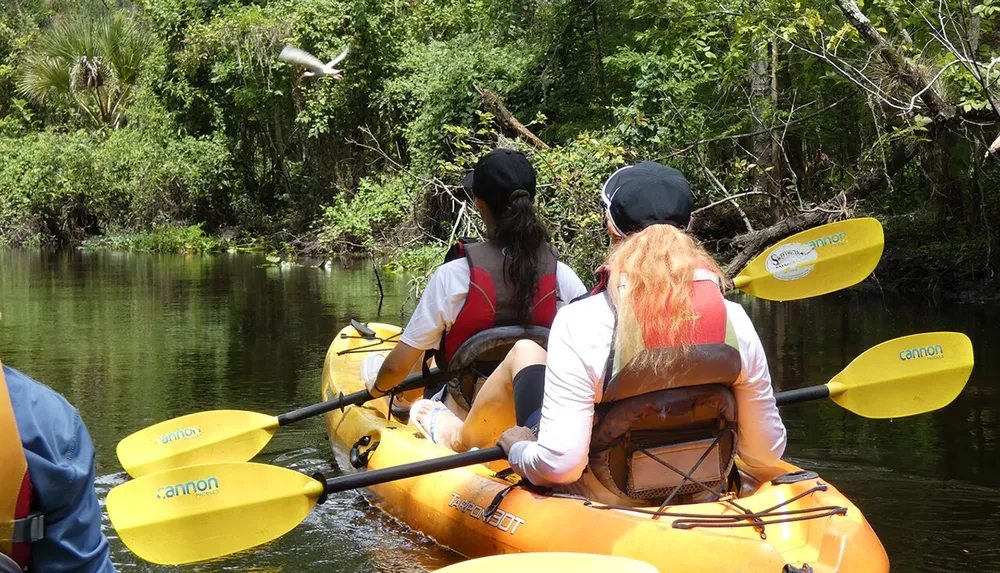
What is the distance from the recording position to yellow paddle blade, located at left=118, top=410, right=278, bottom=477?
445cm

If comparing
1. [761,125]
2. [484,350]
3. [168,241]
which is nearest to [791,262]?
[484,350]

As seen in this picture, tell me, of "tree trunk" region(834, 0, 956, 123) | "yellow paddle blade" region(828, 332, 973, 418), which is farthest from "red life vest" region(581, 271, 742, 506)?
"tree trunk" region(834, 0, 956, 123)

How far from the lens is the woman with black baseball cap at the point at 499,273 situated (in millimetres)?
3732

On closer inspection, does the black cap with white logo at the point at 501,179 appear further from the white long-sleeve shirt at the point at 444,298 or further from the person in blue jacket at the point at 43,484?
the person in blue jacket at the point at 43,484

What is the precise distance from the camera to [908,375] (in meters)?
3.74

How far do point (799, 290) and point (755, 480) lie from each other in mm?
1285

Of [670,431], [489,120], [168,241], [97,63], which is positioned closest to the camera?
[670,431]

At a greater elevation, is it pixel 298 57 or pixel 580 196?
pixel 298 57

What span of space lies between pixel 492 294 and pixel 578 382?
113 cm

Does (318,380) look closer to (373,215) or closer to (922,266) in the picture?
(922,266)

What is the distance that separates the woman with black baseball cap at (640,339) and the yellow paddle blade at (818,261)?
4.82 ft

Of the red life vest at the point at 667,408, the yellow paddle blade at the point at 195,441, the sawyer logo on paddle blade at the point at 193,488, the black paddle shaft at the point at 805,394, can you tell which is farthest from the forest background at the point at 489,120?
the sawyer logo on paddle blade at the point at 193,488

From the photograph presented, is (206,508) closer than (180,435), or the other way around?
(206,508)

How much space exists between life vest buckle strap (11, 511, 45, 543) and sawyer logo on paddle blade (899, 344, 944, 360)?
307cm
